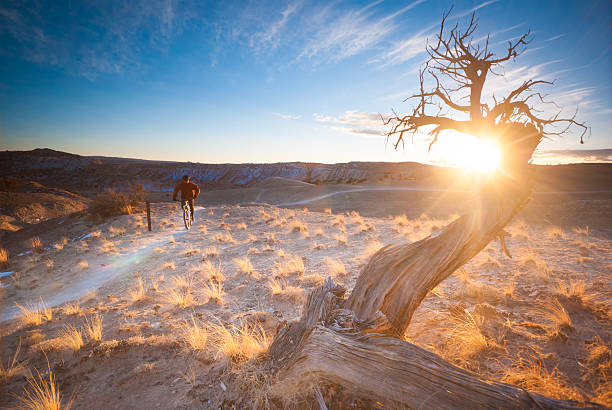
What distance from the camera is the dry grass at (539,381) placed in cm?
210

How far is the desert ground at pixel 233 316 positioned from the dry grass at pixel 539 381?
0.04 feet

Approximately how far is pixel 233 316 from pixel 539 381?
4.03 metres

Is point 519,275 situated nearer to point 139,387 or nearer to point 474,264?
point 474,264

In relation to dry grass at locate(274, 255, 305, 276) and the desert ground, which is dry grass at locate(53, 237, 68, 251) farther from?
dry grass at locate(274, 255, 305, 276)

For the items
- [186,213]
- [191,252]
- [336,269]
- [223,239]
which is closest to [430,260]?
[336,269]

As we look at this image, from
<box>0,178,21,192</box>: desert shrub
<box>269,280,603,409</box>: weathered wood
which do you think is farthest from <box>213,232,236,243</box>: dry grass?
<box>0,178,21,192</box>: desert shrub

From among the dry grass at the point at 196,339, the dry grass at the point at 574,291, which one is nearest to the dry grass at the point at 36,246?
Answer: the dry grass at the point at 196,339

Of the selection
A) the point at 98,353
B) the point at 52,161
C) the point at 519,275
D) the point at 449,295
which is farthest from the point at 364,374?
the point at 52,161

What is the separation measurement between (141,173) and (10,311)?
305 ft

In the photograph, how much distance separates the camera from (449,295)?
15.9ft

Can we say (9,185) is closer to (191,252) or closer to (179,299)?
(191,252)

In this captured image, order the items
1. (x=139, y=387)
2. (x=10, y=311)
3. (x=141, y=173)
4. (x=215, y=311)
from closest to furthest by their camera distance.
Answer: (x=139, y=387) < (x=215, y=311) < (x=10, y=311) < (x=141, y=173)

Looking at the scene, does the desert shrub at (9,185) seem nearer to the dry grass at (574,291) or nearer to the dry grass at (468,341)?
the dry grass at (468,341)

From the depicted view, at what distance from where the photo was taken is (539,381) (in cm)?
224
